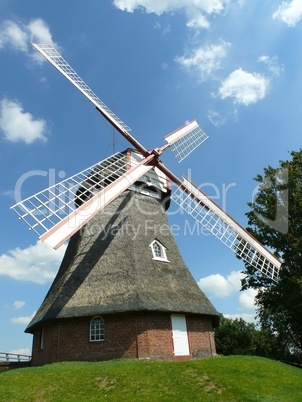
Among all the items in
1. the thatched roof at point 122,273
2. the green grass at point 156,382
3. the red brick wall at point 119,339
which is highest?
the thatched roof at point 122,273

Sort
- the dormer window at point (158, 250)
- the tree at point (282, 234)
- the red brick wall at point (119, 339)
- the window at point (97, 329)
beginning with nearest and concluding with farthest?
the red brick wall at point (119, 339)
the window at point (97, 329)
the dormer window at point (158, 250)
the tree at point (282, 234)

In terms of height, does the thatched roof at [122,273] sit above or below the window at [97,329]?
above

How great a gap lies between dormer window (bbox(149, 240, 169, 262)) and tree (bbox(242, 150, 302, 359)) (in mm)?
7714

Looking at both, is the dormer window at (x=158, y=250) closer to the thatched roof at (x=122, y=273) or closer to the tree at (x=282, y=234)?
the thatched roof at (x=122, y=273)

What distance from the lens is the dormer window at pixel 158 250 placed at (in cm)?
1748

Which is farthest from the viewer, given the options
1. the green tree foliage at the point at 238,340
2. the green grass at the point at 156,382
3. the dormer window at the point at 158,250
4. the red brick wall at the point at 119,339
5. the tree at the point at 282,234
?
the green tree foliage at the point at 238,340

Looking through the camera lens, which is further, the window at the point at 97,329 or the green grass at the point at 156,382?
the window at the point at 97,329

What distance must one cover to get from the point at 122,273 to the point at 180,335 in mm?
3699

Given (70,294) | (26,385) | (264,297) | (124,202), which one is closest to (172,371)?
(26,385)

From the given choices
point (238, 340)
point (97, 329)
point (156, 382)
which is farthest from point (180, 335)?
point (238, 340)

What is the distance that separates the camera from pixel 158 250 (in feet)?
58.6

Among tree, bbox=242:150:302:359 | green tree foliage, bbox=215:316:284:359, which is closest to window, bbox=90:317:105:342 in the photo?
tree, bbox=242:150:302:359

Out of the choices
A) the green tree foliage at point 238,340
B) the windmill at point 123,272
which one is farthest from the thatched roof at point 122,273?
the green tree foliage at point 238,340

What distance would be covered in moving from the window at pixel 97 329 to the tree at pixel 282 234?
10894 millimetres
